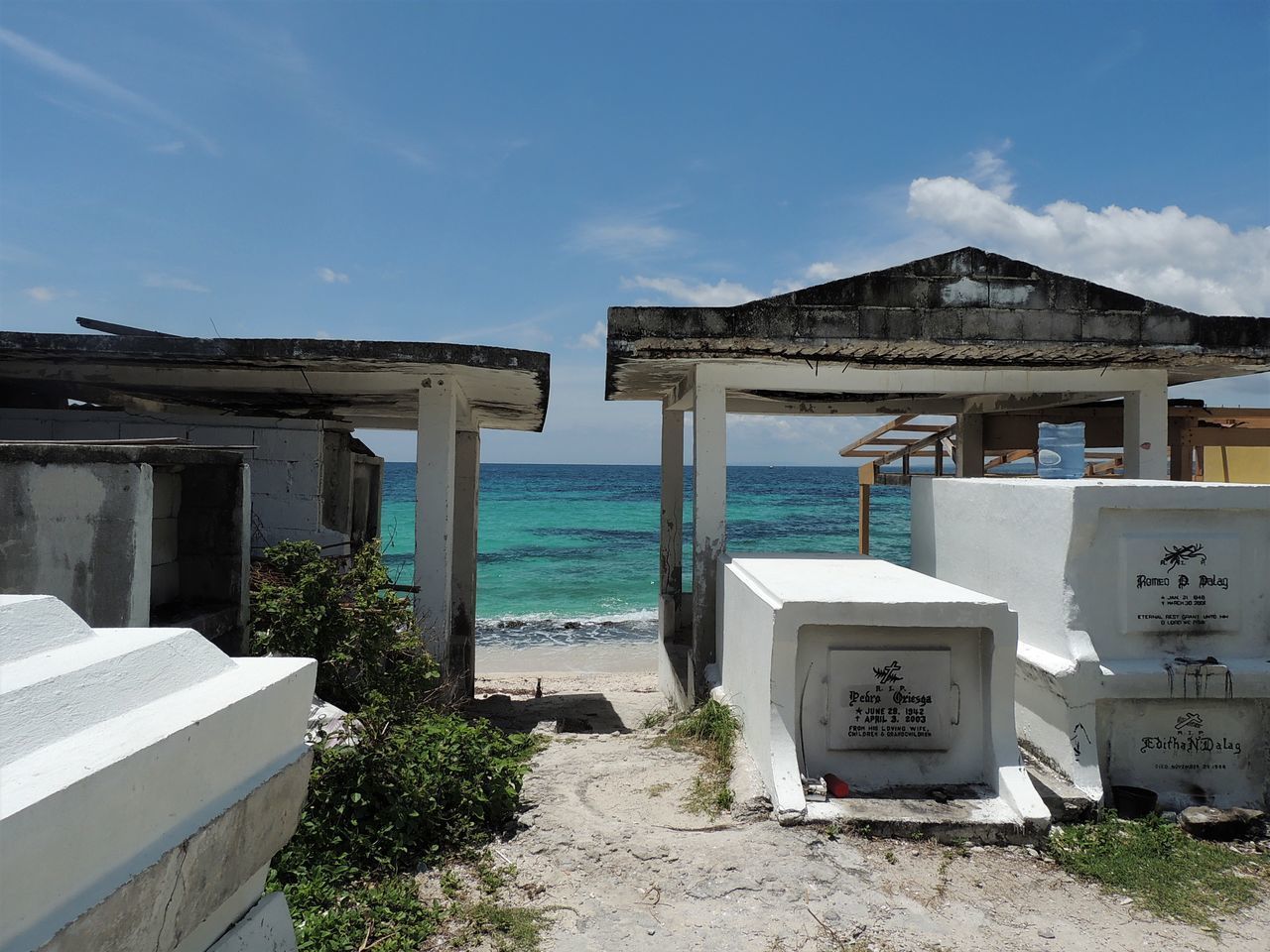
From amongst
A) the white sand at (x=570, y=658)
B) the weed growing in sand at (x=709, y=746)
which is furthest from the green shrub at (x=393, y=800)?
the white sand at (x=570, y=658)

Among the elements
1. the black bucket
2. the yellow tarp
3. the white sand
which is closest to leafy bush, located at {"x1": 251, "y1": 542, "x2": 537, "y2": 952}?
the black bucket

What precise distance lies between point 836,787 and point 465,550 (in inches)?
300

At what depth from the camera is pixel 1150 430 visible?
300 inches

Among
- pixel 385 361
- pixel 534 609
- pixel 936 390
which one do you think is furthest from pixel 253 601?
pixel 534 609

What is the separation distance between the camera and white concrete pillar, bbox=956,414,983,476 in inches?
420

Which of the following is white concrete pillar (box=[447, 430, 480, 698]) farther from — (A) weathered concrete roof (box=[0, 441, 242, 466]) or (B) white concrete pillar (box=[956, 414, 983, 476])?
(B) white concrete pillar (box=[956, 414, 983, 476])

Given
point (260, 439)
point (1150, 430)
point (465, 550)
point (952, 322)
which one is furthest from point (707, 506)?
point (465, 550)

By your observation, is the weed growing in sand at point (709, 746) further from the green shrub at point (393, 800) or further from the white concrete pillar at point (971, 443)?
the white concrete pillar at point (971, 443)

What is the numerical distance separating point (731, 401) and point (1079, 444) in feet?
14.0

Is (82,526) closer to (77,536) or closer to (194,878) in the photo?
(77,536)

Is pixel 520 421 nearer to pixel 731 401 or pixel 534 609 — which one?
pixel 731 401

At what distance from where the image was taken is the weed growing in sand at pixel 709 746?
4.68 meters

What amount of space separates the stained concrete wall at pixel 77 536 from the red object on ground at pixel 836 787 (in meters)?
4.00

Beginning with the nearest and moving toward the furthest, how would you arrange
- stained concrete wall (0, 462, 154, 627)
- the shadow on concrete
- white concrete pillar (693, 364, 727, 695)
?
stained concrete wall (0, 462, 154, 627), white concrete pillar (693, 364, 727, 695), the shadow on concrete
